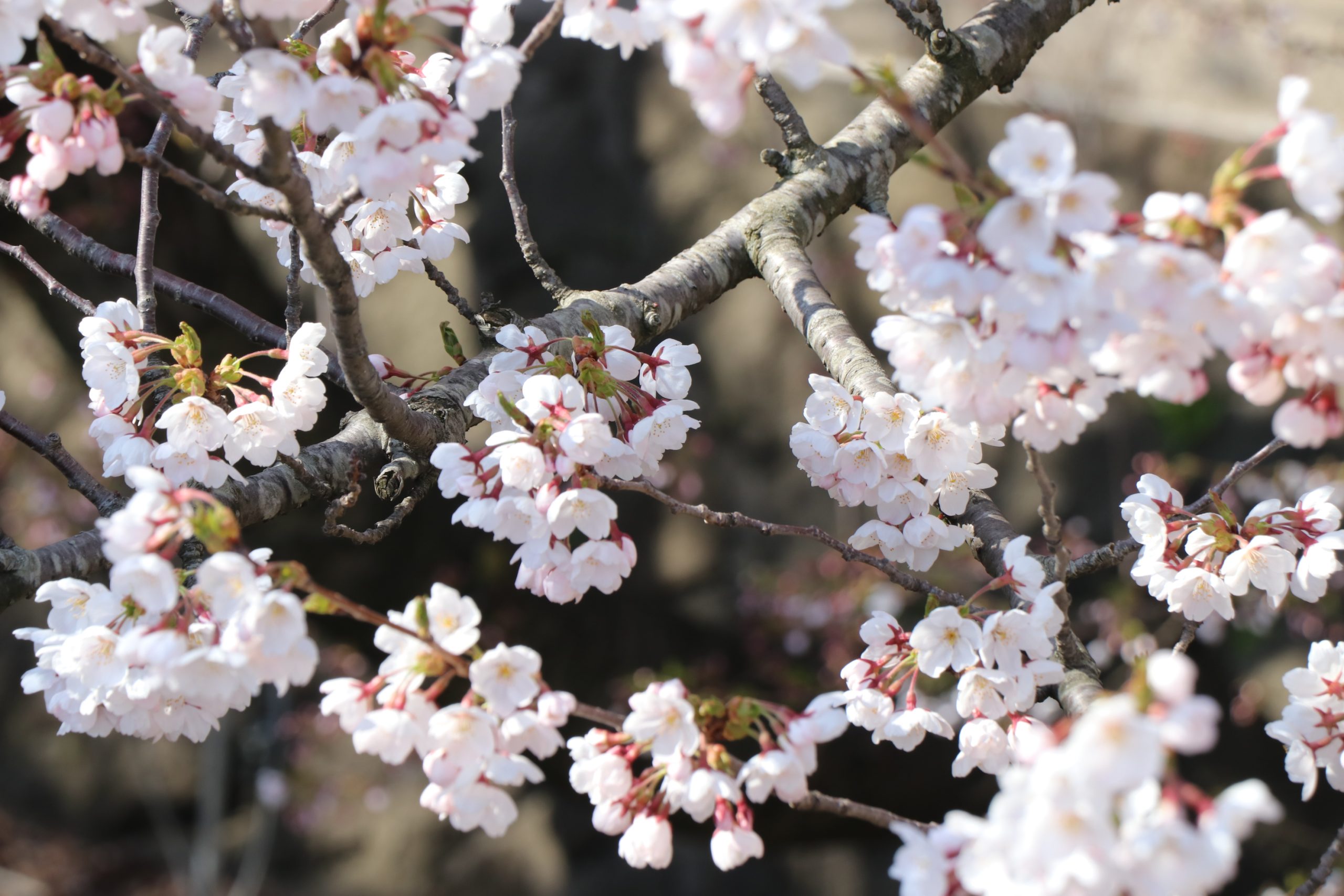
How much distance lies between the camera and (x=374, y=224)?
1.14 m

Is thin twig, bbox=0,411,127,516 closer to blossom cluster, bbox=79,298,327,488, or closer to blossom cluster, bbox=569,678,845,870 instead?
blossom cluster, bbox=79,298,327,488

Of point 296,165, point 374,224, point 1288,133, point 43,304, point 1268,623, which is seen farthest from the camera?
point 43,304

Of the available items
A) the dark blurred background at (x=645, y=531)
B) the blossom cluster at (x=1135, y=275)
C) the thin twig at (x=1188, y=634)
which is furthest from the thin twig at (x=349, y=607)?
the dark blurred background at (x=645, y=531)

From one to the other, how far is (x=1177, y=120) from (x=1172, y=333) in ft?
10.8

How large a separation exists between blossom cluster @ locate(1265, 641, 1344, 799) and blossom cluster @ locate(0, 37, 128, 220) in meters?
1.20

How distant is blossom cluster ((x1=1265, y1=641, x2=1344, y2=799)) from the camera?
95 cm

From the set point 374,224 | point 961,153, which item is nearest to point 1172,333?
point 374,224

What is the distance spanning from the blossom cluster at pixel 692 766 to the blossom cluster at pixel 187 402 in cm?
50

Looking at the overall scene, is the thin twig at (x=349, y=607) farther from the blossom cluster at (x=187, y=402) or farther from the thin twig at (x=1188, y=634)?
the thin twig at (x=1188, y=634)

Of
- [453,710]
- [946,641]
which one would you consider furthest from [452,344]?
[946,641]

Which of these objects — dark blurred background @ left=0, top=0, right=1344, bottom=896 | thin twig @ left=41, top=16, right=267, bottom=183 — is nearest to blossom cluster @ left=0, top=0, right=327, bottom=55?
thin twig @ left=41, top=16, right=267, bottom=183

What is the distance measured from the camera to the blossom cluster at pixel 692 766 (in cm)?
A: 71

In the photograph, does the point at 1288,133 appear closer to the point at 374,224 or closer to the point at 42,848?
the point at 374,224

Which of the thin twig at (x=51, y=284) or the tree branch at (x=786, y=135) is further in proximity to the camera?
the tree branch at (x=786, y=135)
